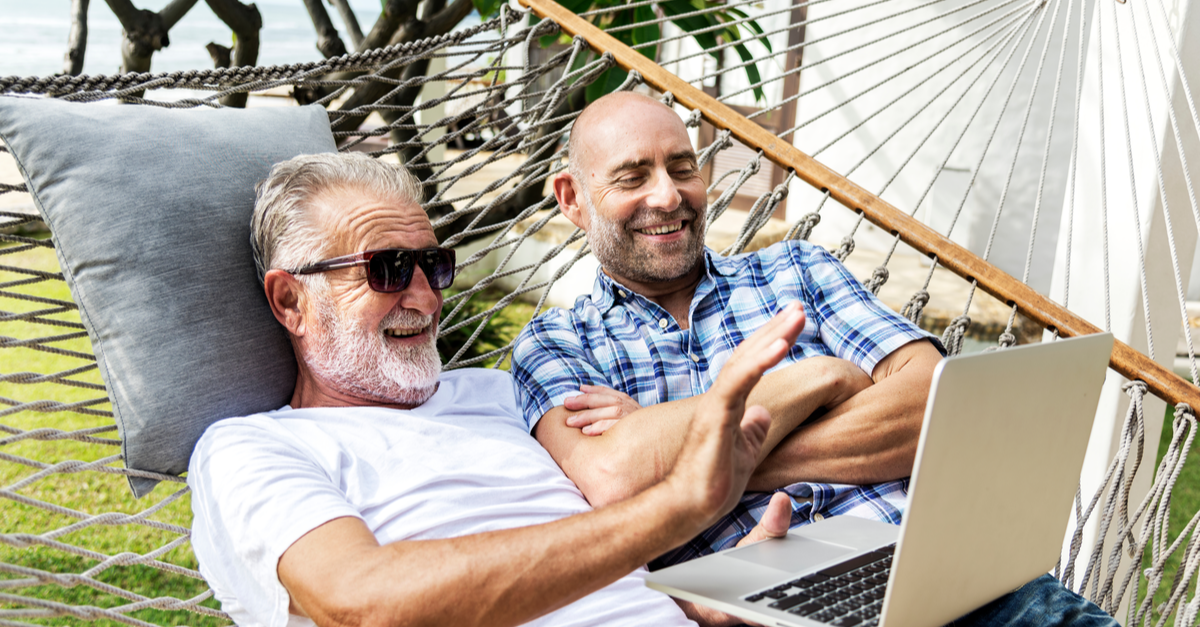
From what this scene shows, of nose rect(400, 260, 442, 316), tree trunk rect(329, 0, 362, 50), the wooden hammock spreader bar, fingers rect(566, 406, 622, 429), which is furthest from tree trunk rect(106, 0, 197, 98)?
fingers rect(566, 406, 622, 429)

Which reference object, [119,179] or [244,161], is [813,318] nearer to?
[244,161]

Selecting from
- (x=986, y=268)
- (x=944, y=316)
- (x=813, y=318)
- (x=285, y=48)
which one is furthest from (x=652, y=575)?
(x=285, y=48)

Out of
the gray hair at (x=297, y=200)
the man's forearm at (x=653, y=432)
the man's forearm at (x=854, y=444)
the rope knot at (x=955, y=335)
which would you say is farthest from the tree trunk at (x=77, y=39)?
the rope knot at (x=955, y=335)

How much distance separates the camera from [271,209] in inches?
61.7

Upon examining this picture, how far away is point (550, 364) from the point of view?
171cm

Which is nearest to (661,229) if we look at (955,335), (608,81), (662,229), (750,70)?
(662,229)

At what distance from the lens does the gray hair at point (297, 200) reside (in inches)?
61.4

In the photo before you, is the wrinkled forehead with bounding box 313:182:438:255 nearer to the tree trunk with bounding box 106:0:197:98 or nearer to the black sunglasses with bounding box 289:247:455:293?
the black sunglasses with bounding box 289:247:455:293

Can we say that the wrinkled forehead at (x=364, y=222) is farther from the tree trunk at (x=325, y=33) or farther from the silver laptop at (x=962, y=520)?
the tree trunk at (x=325, y=33)

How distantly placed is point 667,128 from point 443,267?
595mm

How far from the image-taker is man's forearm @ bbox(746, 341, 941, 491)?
1.55 meters

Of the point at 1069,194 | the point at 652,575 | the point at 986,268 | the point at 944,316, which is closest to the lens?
the point at 652,575

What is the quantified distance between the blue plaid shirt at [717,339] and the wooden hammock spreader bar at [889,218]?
1.41 feet

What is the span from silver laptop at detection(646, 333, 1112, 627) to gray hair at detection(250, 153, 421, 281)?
82cm
